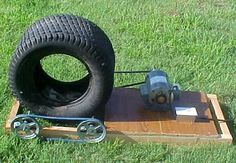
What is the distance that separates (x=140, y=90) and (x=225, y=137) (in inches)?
31.5

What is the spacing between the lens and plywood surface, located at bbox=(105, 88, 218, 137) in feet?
13.4

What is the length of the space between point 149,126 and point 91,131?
466 millimetres

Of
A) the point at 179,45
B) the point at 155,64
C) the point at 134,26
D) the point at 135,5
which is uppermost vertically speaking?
the point at 135,5

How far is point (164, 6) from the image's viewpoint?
22.5ft

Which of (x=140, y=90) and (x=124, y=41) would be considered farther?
(x=124, y=41)

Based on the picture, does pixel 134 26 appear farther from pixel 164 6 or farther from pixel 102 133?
pixel 102 133

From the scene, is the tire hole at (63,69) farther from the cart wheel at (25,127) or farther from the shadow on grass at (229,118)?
the shadow on grass at (229,118)

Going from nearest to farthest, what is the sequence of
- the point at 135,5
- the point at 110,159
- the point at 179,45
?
the point at 110,159 → the point at 179,45 → the point at 135,5

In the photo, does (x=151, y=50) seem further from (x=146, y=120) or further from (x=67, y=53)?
(x=67, y=53)

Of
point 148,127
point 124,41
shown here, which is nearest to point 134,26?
point 124,41

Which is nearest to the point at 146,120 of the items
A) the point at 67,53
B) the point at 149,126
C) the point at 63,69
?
the point at 149,126

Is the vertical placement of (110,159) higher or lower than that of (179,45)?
lower

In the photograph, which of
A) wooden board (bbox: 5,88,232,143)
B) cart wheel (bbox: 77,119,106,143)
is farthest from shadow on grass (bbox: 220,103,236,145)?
cart wheel (bbox: 77,119,106,143)

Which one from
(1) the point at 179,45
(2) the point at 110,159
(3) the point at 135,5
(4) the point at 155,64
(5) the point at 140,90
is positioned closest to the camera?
(2) the point at 110,159
